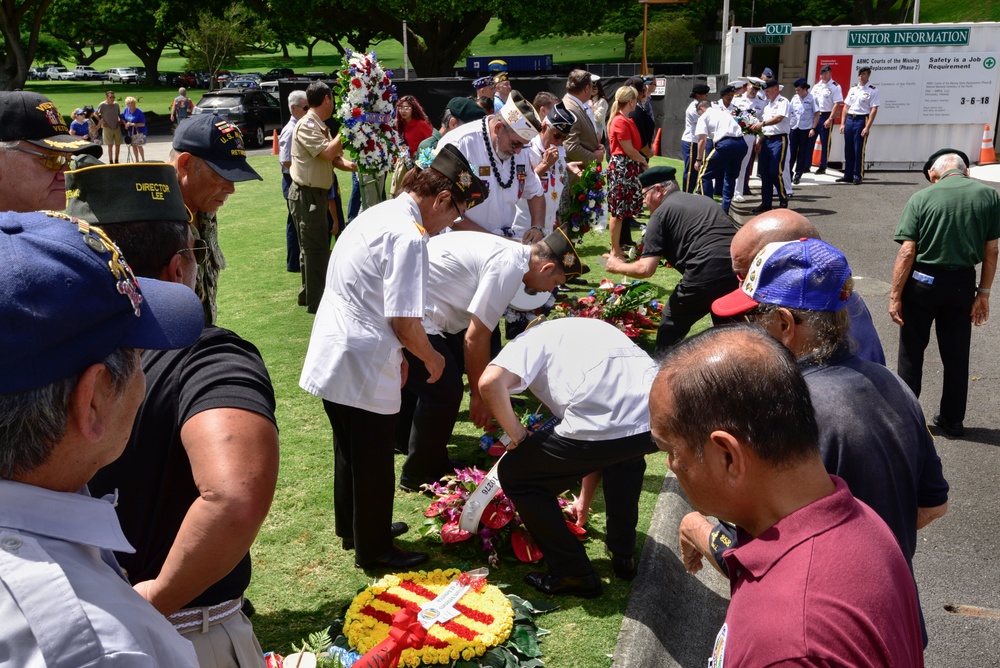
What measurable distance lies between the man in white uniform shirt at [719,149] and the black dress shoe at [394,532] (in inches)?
399

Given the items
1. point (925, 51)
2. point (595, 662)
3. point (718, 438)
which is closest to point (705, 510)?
point (718, 438)

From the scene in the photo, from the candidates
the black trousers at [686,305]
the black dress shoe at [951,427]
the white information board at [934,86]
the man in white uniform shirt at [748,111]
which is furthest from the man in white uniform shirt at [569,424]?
the white information board at [934,86]

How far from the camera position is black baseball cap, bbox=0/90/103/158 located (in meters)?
4.03

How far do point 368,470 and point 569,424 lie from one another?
1106 millimetres

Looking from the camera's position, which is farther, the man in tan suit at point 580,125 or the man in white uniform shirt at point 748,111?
the man in white uniform shirt at point 748,111

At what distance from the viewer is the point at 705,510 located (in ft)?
6.32

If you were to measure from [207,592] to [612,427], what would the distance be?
2.35 m

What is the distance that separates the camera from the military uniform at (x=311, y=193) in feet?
29.2

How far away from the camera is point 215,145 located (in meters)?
3.86

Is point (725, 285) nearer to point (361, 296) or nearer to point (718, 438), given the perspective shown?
point (361, 296)

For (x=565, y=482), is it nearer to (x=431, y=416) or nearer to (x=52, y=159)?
(x=431, y=416)

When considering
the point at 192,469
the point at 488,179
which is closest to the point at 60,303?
the point at 192,469

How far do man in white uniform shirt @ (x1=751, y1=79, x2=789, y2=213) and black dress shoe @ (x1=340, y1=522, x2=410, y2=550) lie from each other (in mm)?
11453

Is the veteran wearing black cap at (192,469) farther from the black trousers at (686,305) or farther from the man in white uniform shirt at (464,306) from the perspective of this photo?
the black trousers at (686,305)
